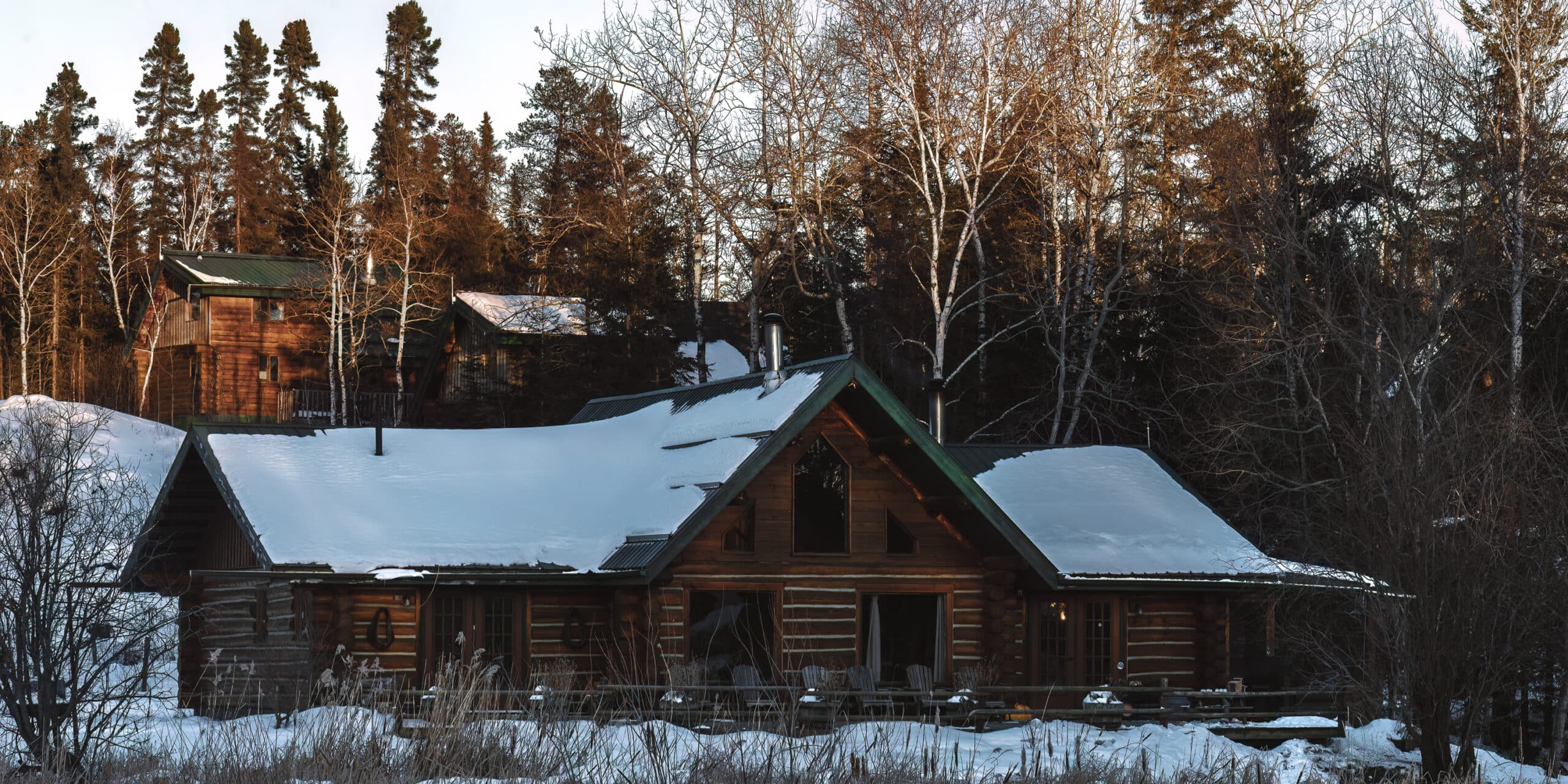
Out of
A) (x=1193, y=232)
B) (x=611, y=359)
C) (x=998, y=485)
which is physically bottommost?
(x=998, y=485)

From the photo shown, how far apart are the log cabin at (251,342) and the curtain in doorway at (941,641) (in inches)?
1282

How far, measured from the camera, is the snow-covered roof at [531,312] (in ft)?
143

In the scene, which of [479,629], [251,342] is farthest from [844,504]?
[251,342]

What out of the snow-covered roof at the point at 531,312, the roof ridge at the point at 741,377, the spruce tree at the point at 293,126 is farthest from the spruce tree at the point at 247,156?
the roof ridge at the point at 741,377

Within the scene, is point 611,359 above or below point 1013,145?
below

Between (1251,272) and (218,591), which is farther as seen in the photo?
(1251,272)

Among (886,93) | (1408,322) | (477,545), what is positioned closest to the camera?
(477,545)

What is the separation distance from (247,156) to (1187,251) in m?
42.8

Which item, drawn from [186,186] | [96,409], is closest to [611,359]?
[96,409]

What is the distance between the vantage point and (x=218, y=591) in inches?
993

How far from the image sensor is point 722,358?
47375 mm

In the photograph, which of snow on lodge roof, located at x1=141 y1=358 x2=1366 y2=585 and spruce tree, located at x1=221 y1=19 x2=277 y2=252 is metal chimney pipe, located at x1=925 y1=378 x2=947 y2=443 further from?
spruce tree, located at x1=221 y1=19 x2=277 y2=252

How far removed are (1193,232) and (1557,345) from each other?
31.7 feet

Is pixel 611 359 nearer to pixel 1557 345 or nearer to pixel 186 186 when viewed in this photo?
pixel 1557 345
